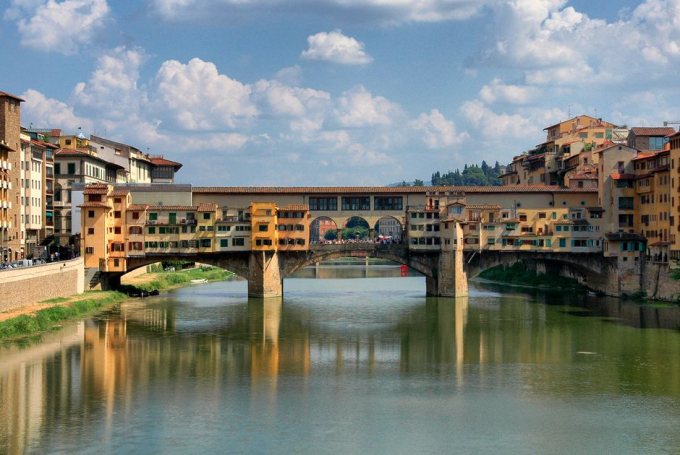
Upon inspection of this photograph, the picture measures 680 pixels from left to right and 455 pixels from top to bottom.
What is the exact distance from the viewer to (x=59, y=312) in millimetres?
53031

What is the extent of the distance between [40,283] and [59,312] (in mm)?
2625

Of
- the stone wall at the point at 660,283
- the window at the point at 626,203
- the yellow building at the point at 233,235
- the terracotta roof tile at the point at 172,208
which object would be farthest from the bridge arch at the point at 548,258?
the terracotta roof tile at the point at 172,208

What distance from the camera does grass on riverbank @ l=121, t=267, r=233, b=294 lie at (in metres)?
72.4

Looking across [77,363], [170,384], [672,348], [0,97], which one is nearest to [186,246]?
[0,97]

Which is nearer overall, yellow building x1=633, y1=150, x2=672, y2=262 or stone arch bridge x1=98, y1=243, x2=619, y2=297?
yellow building x1=633, y1=150, x2=672, y2=262

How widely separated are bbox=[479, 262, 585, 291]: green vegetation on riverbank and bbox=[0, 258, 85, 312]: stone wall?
39.7m

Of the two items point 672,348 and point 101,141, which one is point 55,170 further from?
point 672,348

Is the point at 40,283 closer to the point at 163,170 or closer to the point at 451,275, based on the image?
the point at 451,275

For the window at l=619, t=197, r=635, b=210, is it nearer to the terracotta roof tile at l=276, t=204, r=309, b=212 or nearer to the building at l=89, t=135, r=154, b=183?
the terracotta roof tile at l=276, t=204, r=309, b=212

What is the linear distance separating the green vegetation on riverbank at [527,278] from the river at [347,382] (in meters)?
15.9

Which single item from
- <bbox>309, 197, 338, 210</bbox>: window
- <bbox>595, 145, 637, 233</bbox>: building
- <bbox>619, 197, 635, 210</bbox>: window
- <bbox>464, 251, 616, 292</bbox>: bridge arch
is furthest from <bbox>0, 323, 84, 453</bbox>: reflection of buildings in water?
<bbox>619, 197, 635, 210</bbox>: window

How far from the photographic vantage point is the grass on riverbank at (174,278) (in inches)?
2852

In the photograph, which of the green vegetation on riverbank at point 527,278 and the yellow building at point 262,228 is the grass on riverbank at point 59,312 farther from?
the green vegetation on riverbank at point 527,278

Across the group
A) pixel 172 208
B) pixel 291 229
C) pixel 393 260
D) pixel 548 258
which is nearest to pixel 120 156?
pixel 172 208
